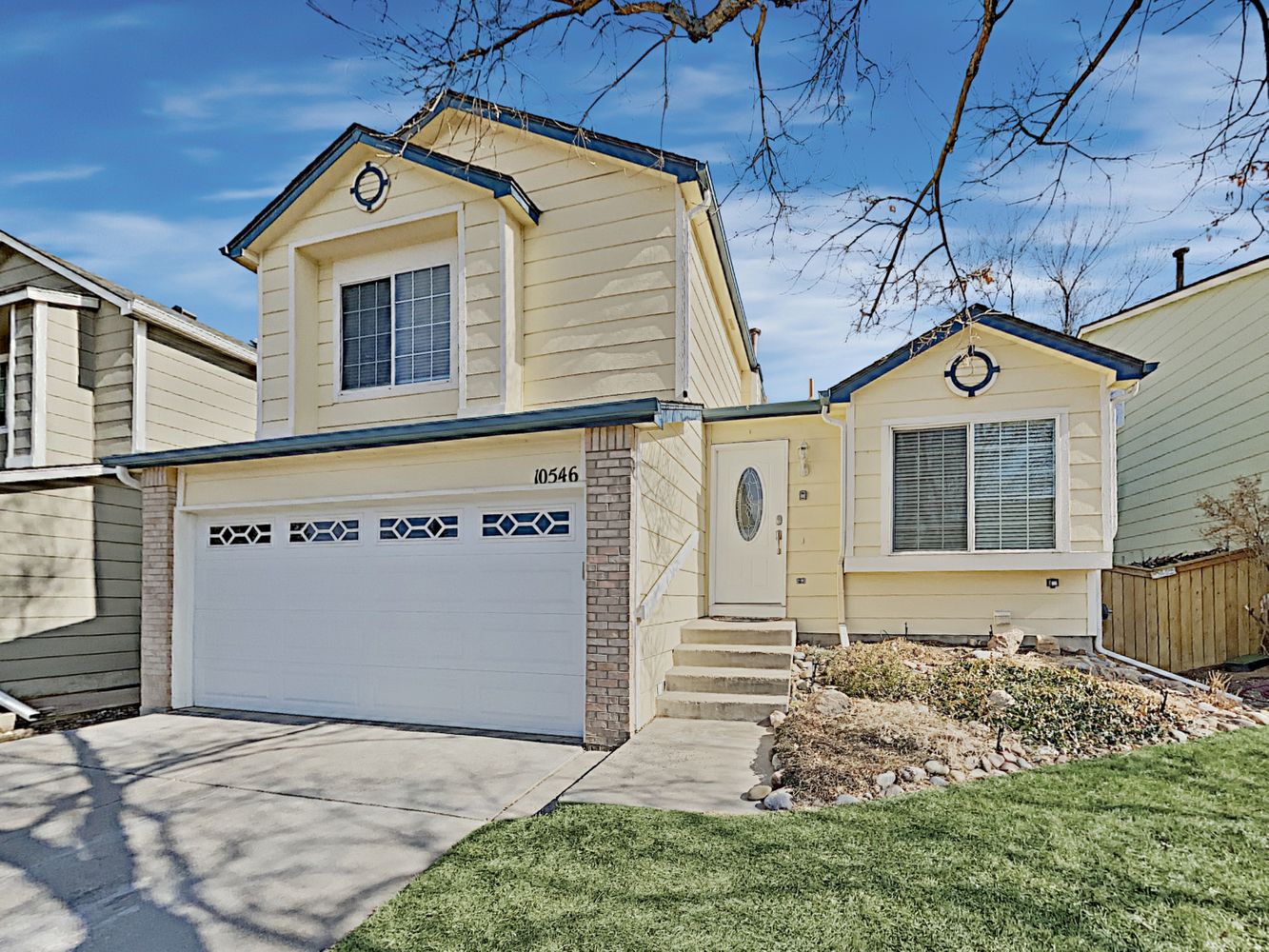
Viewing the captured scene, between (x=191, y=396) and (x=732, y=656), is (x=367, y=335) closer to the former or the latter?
(x=191, y=396)

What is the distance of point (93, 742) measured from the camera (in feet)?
22.6

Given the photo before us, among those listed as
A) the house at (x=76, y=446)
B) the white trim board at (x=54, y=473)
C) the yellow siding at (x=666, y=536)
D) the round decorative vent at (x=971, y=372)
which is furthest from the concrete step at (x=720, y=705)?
the house at (x=76, y=446)

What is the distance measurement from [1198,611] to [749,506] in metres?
5.49

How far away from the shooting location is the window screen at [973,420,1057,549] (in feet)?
26.8

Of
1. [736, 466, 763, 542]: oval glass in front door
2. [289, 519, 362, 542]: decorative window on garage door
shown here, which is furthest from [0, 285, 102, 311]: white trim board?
[736, 466, 763, 542]: oval glass in front door

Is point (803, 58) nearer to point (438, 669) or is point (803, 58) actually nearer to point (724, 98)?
point (724, 98)

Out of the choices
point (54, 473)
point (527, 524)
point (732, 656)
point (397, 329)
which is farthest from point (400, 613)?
point (54, 473)

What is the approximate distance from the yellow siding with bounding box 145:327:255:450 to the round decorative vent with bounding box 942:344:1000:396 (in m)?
10.8

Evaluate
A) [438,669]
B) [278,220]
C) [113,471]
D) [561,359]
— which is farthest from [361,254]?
[438,669]

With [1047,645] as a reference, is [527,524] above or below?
above

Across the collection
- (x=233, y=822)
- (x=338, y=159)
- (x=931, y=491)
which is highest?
(x=338, y=159)

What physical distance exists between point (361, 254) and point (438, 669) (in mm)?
5325

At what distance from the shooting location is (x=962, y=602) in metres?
8.45

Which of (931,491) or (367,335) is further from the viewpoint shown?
(367,335)
